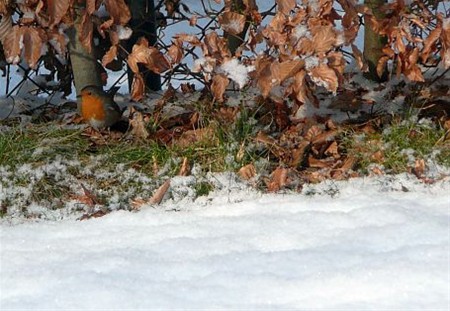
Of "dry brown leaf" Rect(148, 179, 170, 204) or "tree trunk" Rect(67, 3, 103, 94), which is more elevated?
"tree trunk" Rect(67, 3, 103, 94)

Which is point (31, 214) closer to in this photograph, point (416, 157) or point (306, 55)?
point (306, 55)

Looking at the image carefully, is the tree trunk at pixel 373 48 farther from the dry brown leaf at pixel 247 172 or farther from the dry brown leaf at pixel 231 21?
the dry brown leaf at pixel 247 172

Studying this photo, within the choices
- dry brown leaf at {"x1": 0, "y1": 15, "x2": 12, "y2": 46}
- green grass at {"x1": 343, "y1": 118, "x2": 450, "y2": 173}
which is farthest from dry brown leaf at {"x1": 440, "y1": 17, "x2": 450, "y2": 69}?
dry brown leaf at {"x1": 0, "y1": 15, "x2": 12, "y2": 46}

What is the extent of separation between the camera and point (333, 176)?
313 centimetres

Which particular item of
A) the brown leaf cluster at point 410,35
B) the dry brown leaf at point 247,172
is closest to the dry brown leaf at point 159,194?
the dry brown leaf at point 247,172

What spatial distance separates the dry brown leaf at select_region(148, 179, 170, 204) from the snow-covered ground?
0.42 ft

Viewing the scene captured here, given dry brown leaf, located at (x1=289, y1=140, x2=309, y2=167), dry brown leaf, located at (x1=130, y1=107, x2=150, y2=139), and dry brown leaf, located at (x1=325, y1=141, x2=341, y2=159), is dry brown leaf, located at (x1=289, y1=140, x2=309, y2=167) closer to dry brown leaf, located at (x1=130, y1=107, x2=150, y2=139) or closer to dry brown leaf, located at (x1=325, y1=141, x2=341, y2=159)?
dry brown leaf, located at (x1=325, y1=141, x2=341, y2=159)

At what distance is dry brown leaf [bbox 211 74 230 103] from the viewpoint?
122 inches

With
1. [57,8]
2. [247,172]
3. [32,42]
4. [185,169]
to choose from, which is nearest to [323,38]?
[247,172]

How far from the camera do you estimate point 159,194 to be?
3041 mm

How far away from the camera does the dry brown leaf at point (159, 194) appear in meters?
3.03

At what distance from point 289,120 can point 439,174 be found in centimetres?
77

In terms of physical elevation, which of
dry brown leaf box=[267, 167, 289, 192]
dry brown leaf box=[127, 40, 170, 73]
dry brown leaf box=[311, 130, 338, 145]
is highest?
dry brown leaf box=[127, 40, 170, 73]

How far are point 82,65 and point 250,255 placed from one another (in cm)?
163
